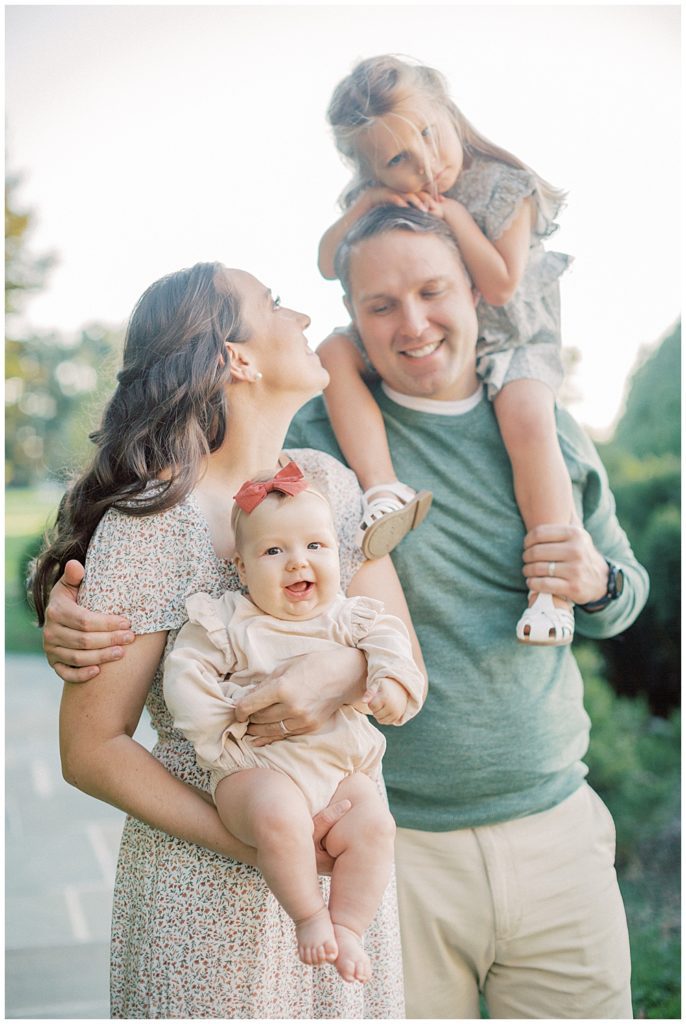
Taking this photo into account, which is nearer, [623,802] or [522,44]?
[522,44]

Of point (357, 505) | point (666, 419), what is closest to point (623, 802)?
point (666, 419)

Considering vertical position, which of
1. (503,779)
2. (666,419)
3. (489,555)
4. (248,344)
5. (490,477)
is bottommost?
(503,779)

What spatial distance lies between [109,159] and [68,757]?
130 inches

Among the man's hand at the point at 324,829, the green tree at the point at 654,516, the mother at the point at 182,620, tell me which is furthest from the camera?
the green tree at the point at 654,516

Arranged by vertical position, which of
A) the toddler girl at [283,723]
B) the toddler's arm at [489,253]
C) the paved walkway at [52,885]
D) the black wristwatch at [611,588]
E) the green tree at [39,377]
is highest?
the green tree at [39,377]

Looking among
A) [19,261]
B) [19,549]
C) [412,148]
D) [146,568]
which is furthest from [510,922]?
[19,549]

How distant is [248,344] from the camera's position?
177cm

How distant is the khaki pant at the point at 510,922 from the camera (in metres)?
2.00

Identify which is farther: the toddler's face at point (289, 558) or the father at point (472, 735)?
the father at point (472, 735)

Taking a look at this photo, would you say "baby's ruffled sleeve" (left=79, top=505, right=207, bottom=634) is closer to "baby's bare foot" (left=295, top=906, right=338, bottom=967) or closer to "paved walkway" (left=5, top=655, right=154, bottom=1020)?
"baby's bare foot" (left=295, top=906, right=338, bottom=967)

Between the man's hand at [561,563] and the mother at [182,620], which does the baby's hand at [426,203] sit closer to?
the mother at [182,620]

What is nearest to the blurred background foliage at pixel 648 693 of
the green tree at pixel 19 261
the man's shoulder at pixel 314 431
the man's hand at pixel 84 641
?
the man's shoulder at pixel 314 431

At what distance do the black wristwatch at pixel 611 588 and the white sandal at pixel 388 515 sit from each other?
17.2 inches

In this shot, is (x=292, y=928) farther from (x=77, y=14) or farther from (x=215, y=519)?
(x=77, y=14)
